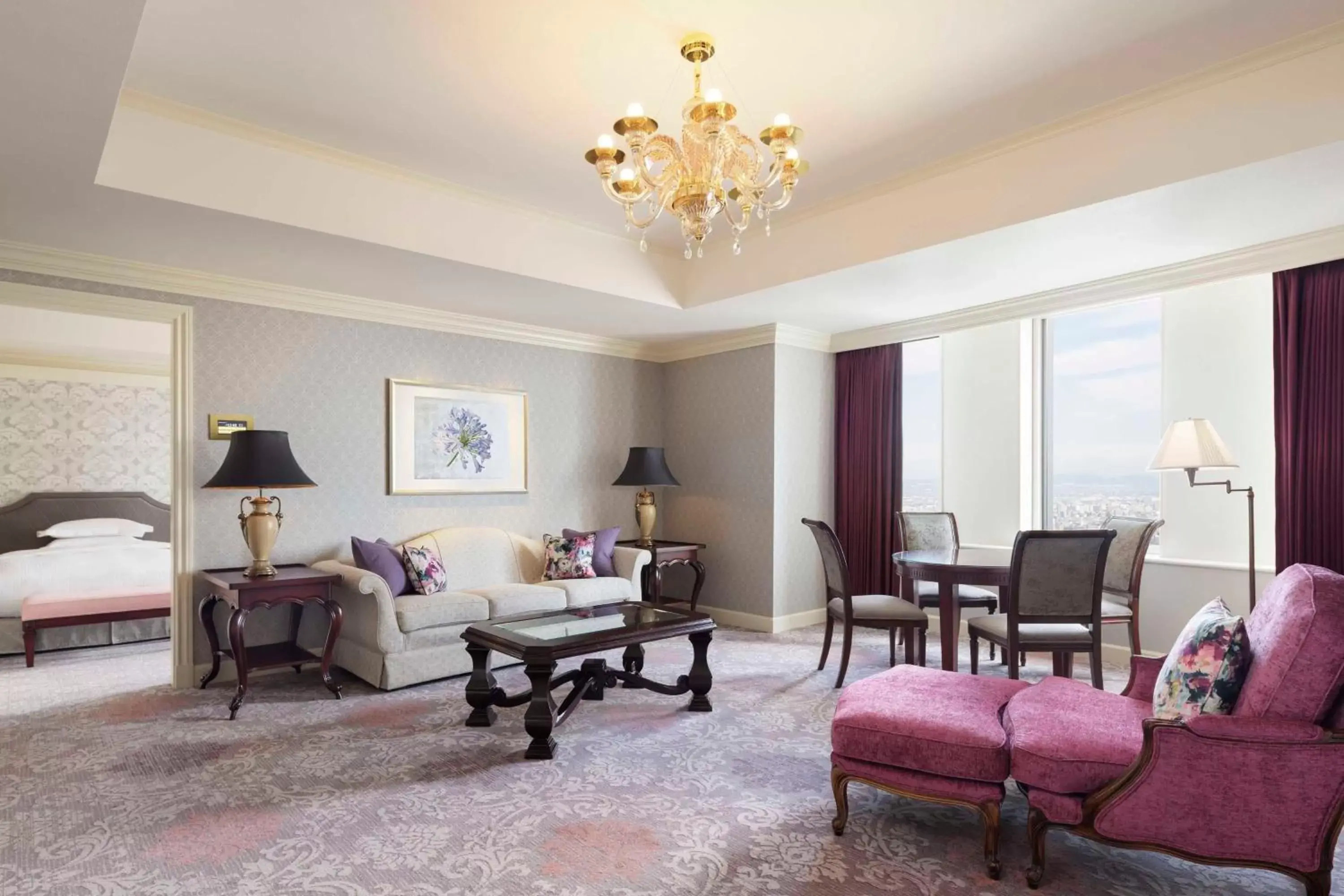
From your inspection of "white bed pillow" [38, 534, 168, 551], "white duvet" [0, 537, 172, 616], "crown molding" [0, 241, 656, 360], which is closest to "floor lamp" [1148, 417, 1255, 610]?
"crown molding" [0, 241, 656, 360]

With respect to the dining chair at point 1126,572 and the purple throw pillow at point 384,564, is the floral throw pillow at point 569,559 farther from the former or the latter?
the dining chair at point 1126,572

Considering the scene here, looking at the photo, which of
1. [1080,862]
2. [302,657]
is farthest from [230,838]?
[1080,862]

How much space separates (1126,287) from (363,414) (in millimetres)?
4965

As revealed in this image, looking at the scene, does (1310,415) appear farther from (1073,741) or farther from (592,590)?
(592,590)

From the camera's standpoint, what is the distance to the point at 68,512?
675 cm

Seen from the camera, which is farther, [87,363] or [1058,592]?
[87,363]

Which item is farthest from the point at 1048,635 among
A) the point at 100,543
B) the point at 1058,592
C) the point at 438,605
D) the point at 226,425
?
the point at 100,543

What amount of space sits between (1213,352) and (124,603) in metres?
7.32

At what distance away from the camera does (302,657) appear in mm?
Result: 4336

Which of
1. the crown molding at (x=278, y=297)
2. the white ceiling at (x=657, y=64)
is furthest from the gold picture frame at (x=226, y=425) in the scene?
the white ceiling at (x=657, y=64)

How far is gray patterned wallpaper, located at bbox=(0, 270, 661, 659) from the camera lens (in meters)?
4.61

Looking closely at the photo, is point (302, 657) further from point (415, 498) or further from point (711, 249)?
point (711, 249)

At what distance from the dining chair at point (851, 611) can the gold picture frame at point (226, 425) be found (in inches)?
134

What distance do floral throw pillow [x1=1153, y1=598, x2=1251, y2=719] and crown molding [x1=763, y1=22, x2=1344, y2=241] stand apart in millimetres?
2106
